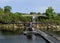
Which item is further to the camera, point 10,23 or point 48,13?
point 48,13

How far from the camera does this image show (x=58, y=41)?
182ft

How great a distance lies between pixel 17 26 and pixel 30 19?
19.0m

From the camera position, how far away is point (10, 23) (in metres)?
126

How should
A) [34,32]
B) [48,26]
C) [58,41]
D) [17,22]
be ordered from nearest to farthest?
[58,41] → [34,32] → [48,26] → [17,22]

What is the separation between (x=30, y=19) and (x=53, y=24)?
1937cm

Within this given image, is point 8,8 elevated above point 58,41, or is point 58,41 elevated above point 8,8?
point 8,8

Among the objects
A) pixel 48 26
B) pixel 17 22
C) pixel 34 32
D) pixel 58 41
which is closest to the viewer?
pixel 58 41

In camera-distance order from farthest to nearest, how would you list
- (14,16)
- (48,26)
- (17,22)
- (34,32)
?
(14,16) → (17,22) → (48,26) → (34,32)

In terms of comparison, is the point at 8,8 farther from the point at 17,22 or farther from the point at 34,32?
the point at 34,32

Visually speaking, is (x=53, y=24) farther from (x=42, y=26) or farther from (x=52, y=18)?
(x=52, y=18)

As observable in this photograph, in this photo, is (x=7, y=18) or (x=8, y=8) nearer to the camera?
(x=7, y=18)

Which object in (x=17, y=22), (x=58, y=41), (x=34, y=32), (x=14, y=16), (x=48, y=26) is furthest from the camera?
(x=14, y=16)

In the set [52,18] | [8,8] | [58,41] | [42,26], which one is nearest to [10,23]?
[42,26]

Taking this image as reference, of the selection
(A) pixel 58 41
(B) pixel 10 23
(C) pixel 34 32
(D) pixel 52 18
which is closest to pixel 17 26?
(B) pixel 10 23
